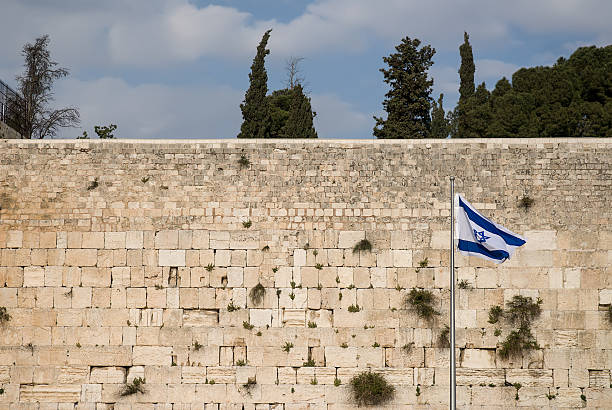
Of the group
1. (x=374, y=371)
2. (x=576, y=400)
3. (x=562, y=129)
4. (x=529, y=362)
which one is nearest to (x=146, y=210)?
(x=374, y=371)

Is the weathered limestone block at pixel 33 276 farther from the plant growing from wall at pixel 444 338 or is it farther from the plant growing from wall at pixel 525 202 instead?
the plant growing from wall at pixel 525 202

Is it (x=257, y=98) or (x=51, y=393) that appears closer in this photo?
(x=51, y=393)

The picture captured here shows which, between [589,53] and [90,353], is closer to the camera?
[90,353]

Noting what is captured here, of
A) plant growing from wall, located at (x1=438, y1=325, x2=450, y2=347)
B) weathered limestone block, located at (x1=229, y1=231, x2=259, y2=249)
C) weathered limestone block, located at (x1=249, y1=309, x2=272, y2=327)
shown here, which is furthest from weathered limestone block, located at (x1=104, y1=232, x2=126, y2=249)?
plant growing from wall, located at (x1=438, y1=325, x2=450, y2=347)

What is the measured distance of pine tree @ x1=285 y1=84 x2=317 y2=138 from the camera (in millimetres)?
24062

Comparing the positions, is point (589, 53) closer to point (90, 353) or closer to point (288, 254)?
point (288, 254)

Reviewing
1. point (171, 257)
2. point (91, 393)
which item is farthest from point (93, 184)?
point (91, 393)

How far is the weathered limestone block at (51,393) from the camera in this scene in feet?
41.9

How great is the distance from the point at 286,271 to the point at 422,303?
92.3 inches

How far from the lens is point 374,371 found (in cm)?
1266

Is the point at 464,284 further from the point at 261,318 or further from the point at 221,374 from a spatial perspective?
the point at 221,374

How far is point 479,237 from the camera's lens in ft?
33.1

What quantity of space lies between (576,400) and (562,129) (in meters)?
9.54

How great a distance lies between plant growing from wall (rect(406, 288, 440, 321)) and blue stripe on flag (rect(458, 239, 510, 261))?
2.82 m
